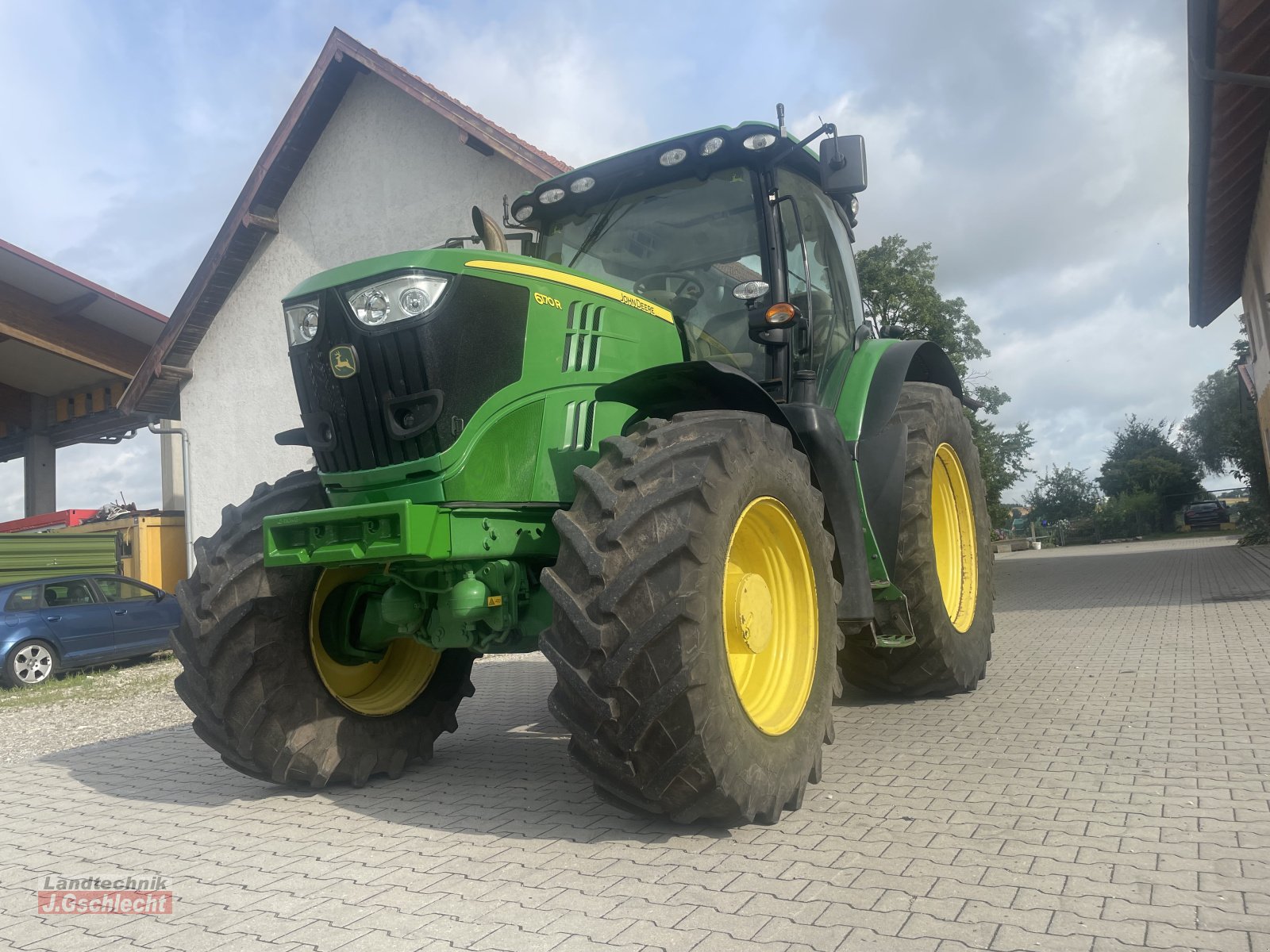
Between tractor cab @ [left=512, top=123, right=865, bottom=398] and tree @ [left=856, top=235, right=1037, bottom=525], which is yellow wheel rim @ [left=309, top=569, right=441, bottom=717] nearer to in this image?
tractor cab @ [left=512, top=123, right=865, bottom=398]

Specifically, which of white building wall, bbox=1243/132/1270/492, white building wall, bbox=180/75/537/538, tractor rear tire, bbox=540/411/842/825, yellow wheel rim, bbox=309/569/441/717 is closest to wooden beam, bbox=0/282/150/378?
white building wall, bbox=180/75/537/538

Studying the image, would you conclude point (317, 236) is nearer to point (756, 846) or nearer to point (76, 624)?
point (76, 624)

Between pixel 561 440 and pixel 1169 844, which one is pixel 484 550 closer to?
pixel 561 440

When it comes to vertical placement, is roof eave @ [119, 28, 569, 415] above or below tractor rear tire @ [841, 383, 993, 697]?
above

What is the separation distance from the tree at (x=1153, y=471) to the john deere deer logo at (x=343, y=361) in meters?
47.9

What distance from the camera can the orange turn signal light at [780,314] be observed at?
4.36m

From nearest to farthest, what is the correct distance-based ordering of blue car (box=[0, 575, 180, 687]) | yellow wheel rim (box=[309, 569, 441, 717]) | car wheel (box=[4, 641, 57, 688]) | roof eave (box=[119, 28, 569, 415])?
1. yellow wheel rim (box=[309, 569, 441, 717])
2. car wheel (box=[4, 641, 57, 688])
3. blue car (box=[0, 575, 180, 687])
4. roof eave (box=[119, 28, 569, 415])

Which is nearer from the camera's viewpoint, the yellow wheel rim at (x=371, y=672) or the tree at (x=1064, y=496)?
the yellow wheel rim at (x=371, y=672)

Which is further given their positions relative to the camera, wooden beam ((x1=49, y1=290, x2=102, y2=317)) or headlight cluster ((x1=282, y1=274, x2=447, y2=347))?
wooden beam ((x1=49, y1=290, x2=102, y2=317))

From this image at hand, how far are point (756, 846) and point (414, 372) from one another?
6.51 feet

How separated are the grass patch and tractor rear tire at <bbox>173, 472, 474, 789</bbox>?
20.3 feet

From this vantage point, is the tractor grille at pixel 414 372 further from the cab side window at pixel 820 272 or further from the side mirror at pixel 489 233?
the cab side window at pixel 820 272

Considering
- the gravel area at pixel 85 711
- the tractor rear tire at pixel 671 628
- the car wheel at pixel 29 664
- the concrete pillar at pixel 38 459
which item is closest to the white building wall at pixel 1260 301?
the tractor rear tire at pixel 671 628

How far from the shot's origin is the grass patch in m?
9.73
